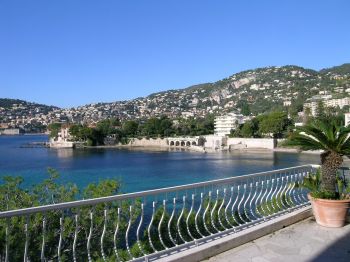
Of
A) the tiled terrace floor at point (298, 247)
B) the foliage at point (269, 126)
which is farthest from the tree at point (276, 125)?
the tiled terrace floor at point (298, 247)

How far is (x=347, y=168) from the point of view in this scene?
6.38 m

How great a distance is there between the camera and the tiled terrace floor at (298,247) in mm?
4105

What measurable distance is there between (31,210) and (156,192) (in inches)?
54.4

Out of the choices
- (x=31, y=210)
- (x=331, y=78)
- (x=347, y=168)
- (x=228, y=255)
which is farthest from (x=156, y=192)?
(x=331, y=78)

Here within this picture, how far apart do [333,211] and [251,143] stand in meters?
86.3

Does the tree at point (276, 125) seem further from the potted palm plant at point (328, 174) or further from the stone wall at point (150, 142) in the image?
the potted palm plant at point (328, 174)

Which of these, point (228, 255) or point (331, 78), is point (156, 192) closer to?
point (228, 255)

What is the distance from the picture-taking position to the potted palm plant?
523 centimetres

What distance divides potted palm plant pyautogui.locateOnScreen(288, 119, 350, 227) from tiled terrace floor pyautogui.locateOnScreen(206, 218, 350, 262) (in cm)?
20

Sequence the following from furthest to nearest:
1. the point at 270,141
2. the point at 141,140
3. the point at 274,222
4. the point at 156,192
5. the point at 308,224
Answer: the point at 141,140
the point at 270,141
the point at 308,224
the point at 274,222
the point at 156,192

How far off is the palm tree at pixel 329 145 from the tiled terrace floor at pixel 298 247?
27.8 inches

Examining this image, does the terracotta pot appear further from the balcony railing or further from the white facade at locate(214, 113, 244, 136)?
the white facade at locate(214, 113, 244, 136)

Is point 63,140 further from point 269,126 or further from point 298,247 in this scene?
point 298,247

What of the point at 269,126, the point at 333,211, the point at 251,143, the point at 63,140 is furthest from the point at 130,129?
the point at 333,211
